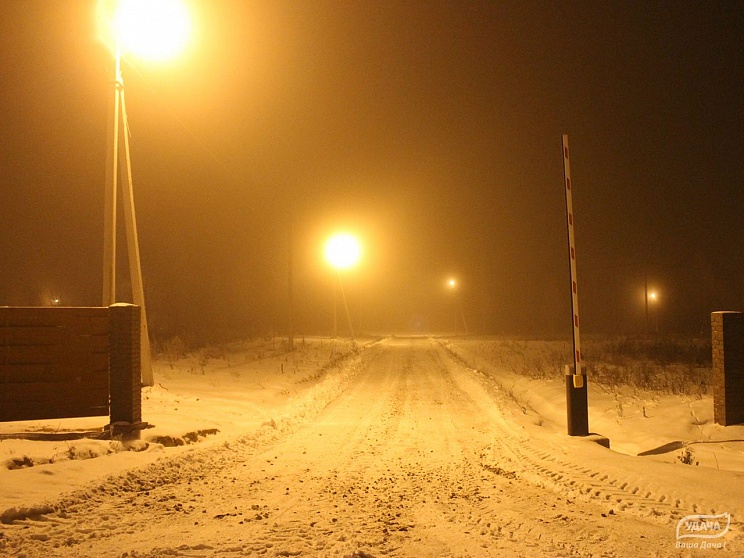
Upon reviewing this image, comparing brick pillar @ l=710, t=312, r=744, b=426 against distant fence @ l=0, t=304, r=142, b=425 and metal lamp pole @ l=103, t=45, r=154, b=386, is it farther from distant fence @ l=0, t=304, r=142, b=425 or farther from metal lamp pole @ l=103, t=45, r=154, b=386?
metal lamp pole @ l=103, t=45, r=154, b=386

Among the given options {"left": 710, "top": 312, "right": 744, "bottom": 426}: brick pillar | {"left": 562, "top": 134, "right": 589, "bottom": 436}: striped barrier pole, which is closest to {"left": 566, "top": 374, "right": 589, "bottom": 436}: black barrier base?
{"left": 562, "top": 134, "right": 589, "bottom": 436}: striped barrier pole

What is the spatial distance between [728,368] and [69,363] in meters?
12.2

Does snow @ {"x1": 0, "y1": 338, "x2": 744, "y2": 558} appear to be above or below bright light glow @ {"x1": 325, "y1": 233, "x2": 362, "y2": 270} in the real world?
below

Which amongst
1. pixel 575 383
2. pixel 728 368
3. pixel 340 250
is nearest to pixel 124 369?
pixel 575 383

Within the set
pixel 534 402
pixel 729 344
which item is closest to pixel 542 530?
pixel 729 344

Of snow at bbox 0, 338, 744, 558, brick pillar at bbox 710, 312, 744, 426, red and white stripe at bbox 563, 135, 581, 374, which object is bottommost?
snow at bbox 0, 338, 744, 558

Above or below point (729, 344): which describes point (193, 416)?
below

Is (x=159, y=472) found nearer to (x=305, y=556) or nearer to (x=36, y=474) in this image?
(x=36, y=474)

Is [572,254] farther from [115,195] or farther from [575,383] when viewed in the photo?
[115,195]

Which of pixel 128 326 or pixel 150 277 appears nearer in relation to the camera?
pixel 128 326

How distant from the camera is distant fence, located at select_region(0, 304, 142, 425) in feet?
32.3

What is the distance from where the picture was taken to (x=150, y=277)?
93.6 metres

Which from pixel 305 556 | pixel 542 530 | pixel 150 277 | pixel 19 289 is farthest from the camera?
pixel 150 277

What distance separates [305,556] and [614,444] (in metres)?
7.81
